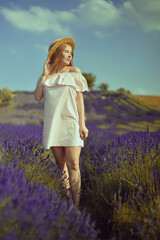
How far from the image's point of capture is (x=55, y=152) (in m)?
2.30

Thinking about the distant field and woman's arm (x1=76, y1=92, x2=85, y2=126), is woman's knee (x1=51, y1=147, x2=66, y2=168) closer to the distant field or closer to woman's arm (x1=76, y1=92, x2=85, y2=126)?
woman's arm (x1=76, y1=92, x2=85, y2=126)

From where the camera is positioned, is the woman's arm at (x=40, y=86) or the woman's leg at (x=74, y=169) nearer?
the woman's leg at (x=74, y=169)

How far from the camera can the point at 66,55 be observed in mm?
2328

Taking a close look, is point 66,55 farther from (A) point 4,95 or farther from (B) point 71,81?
(A) point 4,95

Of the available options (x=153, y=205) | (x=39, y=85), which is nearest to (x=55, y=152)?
(x=39, y=85)

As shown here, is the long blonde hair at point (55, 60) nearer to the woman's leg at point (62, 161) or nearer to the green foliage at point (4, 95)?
the woman's leg at point (62, 161)

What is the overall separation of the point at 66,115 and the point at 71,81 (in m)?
0.34

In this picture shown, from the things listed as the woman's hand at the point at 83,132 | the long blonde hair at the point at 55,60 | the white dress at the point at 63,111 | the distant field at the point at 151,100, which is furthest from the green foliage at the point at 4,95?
the woman's hand at the point at 83,132

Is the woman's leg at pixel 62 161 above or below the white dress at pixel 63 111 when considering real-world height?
below

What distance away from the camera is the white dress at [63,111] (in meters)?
2.12

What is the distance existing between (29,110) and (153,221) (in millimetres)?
15761

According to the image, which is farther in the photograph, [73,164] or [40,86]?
[40,86]

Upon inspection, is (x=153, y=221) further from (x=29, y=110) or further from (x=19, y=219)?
(x=29, y=110)

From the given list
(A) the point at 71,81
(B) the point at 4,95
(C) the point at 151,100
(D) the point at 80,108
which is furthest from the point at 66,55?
(C) the point at 151,100
